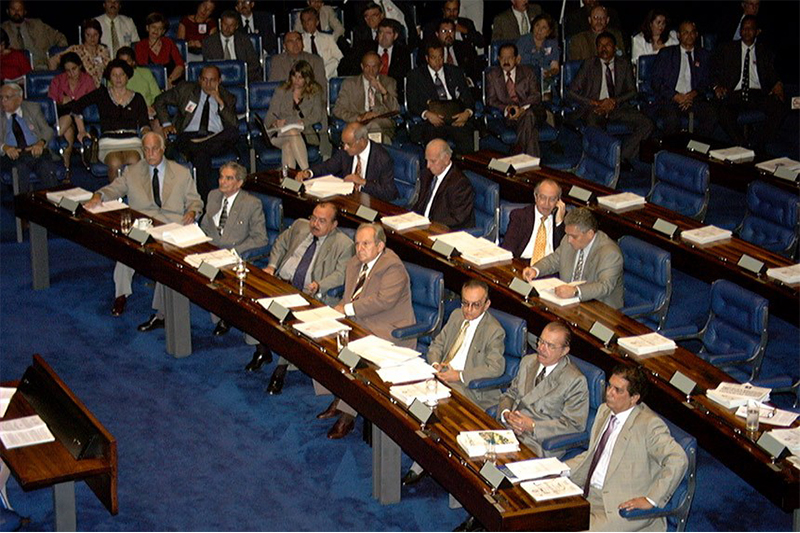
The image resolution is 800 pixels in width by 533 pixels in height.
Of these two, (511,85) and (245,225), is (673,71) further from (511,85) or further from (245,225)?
(245,225)

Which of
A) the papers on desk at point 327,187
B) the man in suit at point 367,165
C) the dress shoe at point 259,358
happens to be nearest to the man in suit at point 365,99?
the man in suit at point 367,165

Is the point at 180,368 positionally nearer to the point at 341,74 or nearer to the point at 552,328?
the point at 552,328

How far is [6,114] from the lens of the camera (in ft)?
36.7

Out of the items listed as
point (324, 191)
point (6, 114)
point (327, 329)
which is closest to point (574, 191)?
point (324, 191)

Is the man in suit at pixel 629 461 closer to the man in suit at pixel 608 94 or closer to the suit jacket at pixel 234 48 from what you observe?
the man in suit at pixel 608 94

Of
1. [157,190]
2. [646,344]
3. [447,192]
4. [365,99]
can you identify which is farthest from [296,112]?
[646,344]

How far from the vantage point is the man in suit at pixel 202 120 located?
11.5 m

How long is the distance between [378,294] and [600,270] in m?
1.38

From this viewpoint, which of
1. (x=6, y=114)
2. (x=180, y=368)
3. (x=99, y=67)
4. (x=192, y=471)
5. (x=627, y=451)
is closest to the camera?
(x=627, y=451)

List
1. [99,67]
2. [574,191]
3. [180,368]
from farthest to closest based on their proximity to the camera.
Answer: [99,67], [574,191], [180,368]

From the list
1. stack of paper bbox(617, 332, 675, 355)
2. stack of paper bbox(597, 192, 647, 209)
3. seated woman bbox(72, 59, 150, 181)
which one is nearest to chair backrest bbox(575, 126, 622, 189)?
stack of paper bbox(597, 192, 647, 209)

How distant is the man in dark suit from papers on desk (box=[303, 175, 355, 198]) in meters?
4.40

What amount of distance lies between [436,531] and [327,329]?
141cm

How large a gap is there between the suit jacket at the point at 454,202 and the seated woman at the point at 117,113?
10.3 ft
